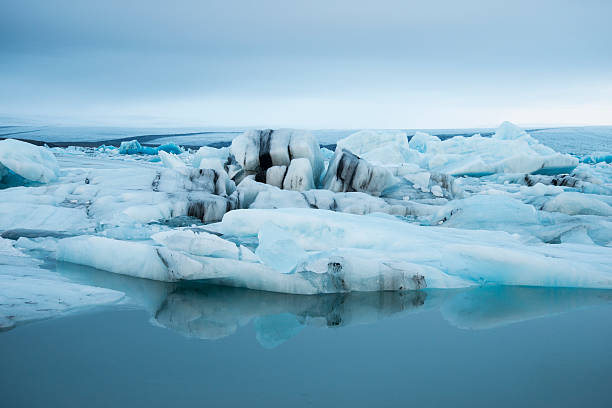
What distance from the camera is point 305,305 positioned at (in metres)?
3.06

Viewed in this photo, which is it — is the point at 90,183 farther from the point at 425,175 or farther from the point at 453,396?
the point at 453,396

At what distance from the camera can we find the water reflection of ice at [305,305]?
268cm

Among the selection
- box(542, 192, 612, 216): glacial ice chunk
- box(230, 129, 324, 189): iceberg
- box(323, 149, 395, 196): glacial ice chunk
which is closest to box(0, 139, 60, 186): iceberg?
box(230, 129, 324, 189): iceberg

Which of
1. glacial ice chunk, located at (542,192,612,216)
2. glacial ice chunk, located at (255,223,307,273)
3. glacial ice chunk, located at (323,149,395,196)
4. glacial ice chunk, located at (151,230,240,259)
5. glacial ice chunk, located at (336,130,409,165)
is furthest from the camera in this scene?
glacial ice chunk, located at (336,130,409,165)

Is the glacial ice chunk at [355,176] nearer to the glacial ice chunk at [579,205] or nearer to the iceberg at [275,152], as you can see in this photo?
the iceberg at [275,152]

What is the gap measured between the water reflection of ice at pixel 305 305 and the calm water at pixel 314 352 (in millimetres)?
13

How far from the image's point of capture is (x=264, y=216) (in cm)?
479

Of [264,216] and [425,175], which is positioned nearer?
[264,216]

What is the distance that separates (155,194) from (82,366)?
472cm

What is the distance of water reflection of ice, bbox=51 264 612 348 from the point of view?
2.68 m

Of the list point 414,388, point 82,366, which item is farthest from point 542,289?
point 82,366

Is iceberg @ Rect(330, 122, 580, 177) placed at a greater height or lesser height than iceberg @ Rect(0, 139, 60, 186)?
lesser

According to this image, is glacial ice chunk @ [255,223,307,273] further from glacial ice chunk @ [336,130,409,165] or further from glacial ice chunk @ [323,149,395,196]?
glacial ice chunk @ [336,130,409,165]

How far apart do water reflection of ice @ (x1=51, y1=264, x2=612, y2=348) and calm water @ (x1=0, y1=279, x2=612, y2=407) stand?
1cm
